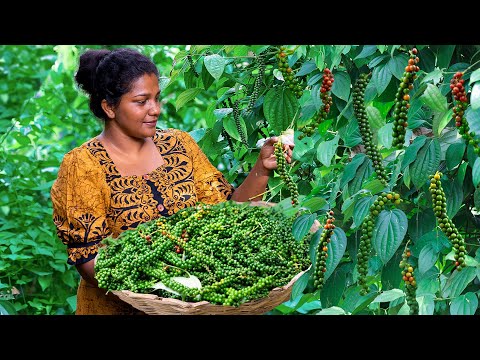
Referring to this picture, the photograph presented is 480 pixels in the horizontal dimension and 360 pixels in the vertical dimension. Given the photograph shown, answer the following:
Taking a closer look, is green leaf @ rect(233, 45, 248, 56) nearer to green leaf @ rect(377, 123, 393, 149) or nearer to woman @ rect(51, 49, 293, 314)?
woman @ rect(51, 49, 293, 314)

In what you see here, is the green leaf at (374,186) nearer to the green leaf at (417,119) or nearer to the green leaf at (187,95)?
the green leaf at (417,119)

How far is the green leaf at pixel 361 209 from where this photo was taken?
2.40 metres

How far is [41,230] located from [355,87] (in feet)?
5.62

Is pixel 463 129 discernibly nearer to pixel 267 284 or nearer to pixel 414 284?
pixel 414 284

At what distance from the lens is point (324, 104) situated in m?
2.58

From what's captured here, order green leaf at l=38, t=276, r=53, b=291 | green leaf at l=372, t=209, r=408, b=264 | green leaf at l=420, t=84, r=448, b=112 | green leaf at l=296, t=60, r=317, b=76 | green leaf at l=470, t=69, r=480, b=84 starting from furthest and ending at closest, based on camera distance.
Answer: green leaf at l=38, t=276, r=53, b=291
green leaf at l=296, t=60, r=317, b=76
green leaf at l=372, t=209, r=408, b=264
green leaf at l=420, t=84, r=448, b=112
green leaf at l=470, t=69, r=480, b=84

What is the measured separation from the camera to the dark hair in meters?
2.59

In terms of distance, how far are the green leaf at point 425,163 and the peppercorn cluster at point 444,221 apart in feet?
0.08

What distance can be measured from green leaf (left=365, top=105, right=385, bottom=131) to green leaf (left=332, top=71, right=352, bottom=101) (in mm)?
98

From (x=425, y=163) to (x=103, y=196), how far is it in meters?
0.87

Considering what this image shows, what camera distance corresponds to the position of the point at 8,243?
358 centimetres

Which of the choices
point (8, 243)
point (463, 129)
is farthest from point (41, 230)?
point (463, 129)

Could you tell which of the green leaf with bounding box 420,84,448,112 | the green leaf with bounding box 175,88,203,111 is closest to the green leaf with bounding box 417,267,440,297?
the green leaf with bounding box 420,84,448,112

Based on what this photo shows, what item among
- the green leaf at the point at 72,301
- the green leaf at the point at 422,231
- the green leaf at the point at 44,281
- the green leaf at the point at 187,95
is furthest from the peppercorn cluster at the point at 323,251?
the green leaf at the point at 44,281
